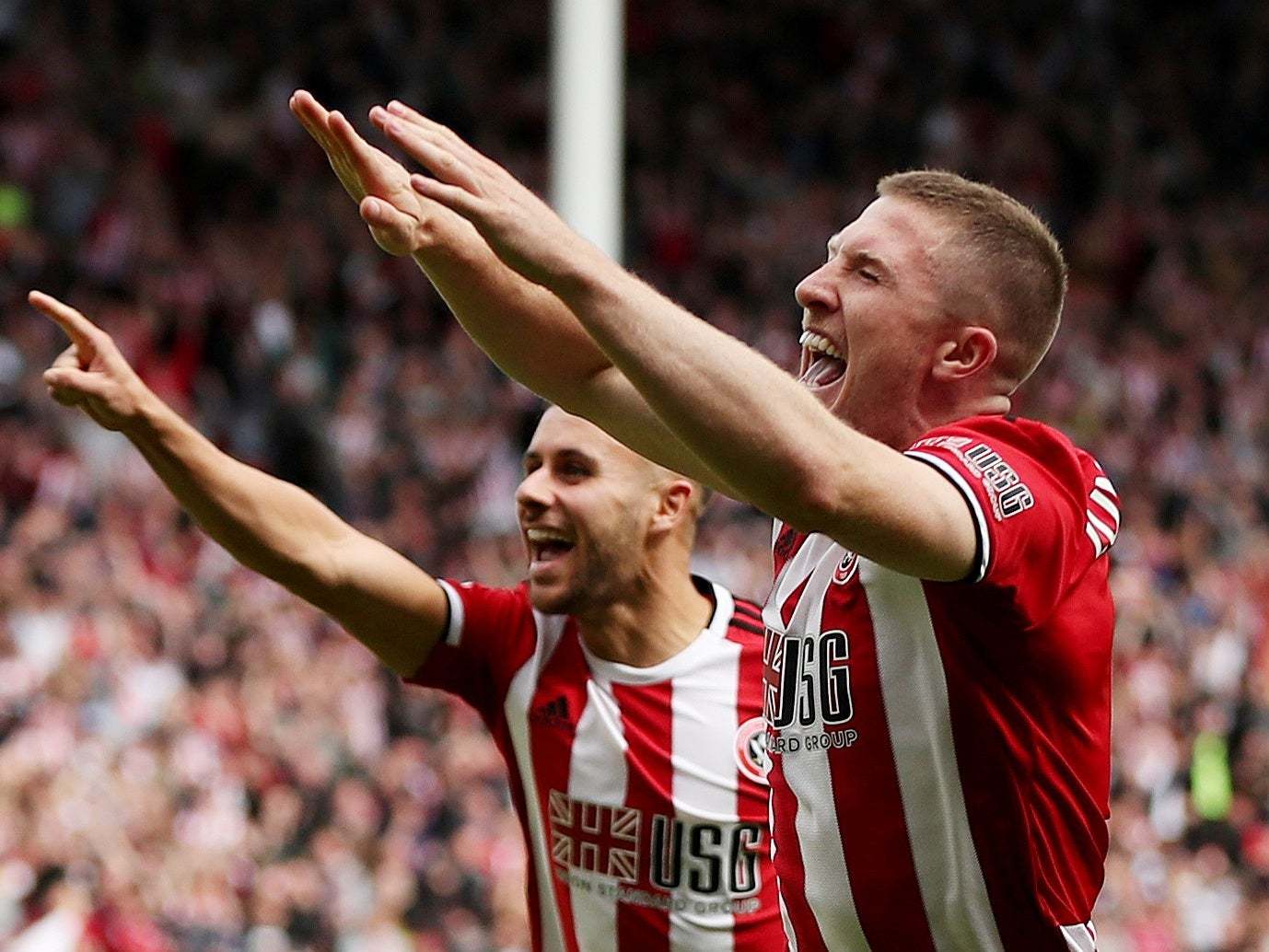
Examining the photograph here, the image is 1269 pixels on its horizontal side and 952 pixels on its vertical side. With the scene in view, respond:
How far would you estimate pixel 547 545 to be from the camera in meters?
4.38

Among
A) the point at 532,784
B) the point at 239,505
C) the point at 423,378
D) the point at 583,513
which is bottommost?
the point at 532,784

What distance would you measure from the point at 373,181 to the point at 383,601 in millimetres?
1118

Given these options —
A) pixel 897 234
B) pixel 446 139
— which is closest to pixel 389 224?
pixel 446 139

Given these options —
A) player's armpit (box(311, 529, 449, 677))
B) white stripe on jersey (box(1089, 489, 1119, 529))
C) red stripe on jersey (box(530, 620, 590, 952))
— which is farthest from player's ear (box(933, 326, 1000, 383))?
red stripe on jersey (box(530, 620, 590, 952))

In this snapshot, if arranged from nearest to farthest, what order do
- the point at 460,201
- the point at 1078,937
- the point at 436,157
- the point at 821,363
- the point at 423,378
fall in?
the point at 460,201 → the point at 436,157 → the point at 1078,937 → the point at 821,363 → the point at 423,378

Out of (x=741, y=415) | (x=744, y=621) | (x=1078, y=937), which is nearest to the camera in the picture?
(x=741, y=415)

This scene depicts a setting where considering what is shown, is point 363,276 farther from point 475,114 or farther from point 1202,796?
point 1202,796

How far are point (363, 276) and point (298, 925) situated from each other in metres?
6.10

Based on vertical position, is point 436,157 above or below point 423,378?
below

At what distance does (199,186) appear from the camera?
48.9 ft

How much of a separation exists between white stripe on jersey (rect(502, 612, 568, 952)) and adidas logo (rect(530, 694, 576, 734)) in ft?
0.07

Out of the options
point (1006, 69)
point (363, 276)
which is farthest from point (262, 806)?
point (1006, 69)

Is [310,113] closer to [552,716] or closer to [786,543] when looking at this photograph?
[786,543]

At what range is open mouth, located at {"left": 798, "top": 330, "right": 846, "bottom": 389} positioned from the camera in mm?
3090
